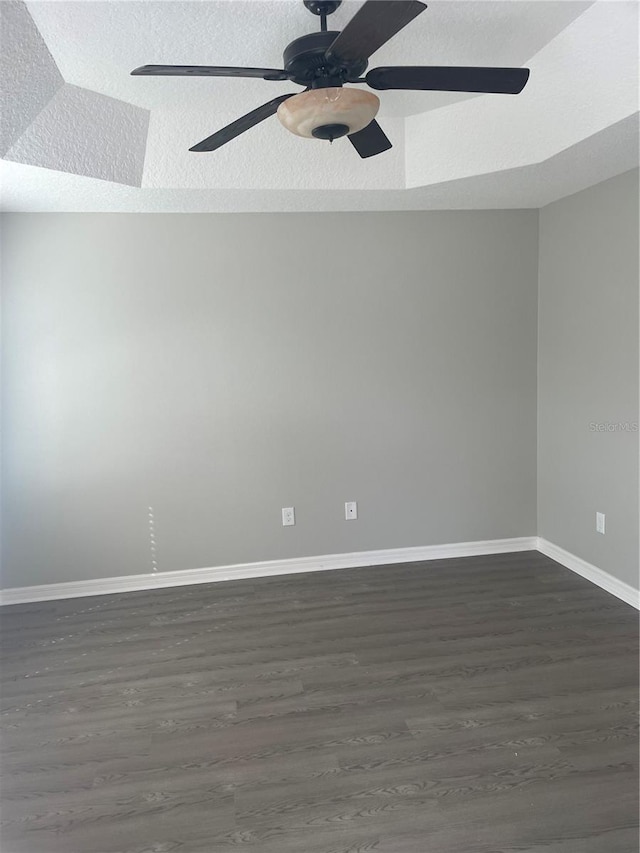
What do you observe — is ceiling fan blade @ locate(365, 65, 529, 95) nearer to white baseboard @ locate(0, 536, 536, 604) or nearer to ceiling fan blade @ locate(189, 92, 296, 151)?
ceiling fan blade @ locate(189, 92, 296, 151)

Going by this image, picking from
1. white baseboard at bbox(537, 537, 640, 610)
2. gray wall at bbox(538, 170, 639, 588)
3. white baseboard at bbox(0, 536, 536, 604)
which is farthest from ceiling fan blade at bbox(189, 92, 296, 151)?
white baseboard at bbox(537, 537, 640, 610)

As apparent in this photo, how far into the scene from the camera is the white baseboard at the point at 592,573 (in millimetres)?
3098

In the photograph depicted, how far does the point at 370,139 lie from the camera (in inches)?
87.7

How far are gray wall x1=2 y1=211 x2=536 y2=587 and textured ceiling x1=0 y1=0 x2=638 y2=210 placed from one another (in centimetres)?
24

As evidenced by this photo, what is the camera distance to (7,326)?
332cm

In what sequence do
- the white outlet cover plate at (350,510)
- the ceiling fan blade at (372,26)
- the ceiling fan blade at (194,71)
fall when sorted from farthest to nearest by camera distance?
the white outlet cover plate at (350,510)
the ceiling fan blade at (194,71)
the ceiling fan blade at (372,26)

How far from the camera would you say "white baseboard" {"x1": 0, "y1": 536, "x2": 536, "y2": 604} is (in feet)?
11.3

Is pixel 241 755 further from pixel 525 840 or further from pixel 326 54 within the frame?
pixel 326 54

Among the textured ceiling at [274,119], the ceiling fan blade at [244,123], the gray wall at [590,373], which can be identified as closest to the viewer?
the ceiling fan blade at [244,123]

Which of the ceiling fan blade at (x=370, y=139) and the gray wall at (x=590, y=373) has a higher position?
the ceiling fan blade at (x=370, y=139)

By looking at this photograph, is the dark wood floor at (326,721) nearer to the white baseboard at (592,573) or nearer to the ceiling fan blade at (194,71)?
the white baseboard at (592,573)

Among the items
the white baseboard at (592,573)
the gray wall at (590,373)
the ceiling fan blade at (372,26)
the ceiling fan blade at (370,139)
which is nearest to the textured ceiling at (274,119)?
the gray wall at (590,373)

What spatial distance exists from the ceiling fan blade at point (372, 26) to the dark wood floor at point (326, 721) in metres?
2.18

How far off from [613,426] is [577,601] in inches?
36.9
